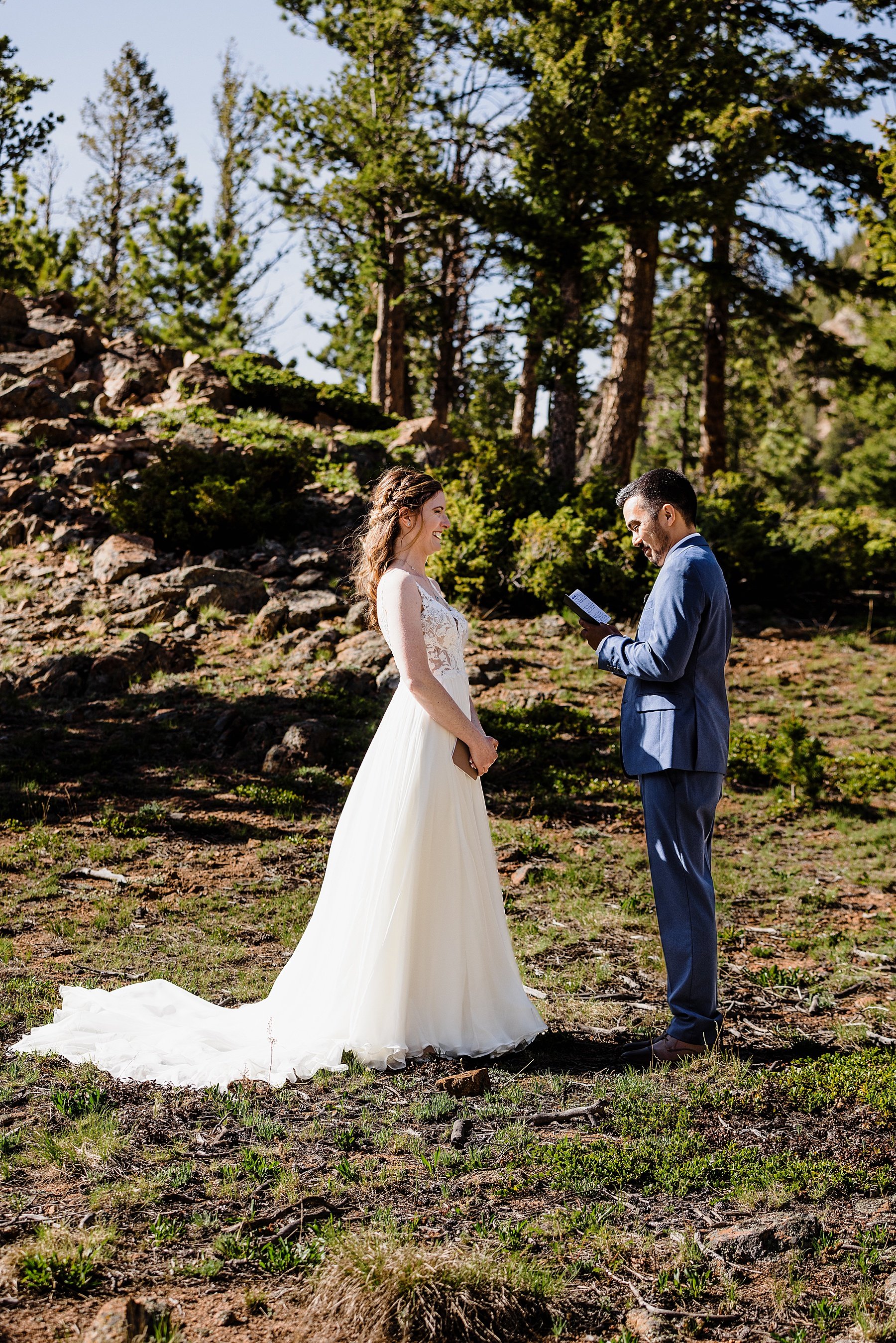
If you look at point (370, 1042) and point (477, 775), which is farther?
point (477, 775)

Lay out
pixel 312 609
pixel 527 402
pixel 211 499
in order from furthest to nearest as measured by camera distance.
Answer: pixel 527 402 → pixel 211 499 → pixel 312 609

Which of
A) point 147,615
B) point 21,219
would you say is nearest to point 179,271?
point 21,219

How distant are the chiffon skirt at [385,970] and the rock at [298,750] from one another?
4321 mm

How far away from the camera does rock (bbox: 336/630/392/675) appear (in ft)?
36.6

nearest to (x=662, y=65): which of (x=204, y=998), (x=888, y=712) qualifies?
(x=888, y=712)

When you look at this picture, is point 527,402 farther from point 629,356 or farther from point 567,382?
point 629,356

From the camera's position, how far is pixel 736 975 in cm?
579

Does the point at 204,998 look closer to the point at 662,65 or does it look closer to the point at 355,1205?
the point at 355,1205

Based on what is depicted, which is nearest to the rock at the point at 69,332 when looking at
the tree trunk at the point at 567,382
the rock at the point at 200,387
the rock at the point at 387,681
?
the rock at the point at 200,387

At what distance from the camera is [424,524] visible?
464 cm

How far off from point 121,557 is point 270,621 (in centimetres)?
285

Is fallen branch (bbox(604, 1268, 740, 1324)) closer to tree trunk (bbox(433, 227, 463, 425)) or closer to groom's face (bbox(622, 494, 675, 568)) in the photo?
groom's face (bbox(622, 494, 675, 568))

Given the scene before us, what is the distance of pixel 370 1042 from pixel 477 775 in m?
1.25

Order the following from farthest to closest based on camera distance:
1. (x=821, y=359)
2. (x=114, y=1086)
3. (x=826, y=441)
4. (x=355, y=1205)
Result: 1. (x=826, y=441)
2. (x=821, y=359)
3. (x=114, y=1086)
4. (x=355, y=1205)
